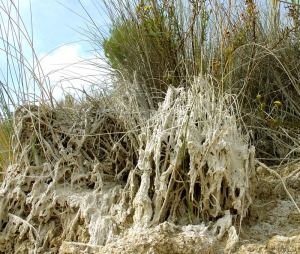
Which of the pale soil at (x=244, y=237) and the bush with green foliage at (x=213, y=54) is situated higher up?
the bush with green foliage at (x=213, y=54)

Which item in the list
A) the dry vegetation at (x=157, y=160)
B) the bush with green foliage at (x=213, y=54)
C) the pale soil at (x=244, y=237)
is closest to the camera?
the pale soil at (x=244, y=237)

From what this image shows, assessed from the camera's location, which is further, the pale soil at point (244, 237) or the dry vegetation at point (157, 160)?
the dry vegetation at point (157, 160)

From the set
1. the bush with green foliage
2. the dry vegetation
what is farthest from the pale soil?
the bush with green foliage

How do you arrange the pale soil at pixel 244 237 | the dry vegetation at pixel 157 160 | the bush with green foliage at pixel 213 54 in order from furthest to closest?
Result: the bush with green foliage at pixel 213 54, the dry vegetation at pixel 157 160, the pale soil at pixel 244 237

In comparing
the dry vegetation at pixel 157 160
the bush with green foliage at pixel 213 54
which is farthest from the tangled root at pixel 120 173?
the bush with green foliage at pixel 213 54

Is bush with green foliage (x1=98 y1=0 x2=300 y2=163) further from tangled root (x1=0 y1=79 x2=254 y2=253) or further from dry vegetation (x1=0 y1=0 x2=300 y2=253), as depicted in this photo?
tangled root (x1=0 y1=79 x2=254 y2=253)


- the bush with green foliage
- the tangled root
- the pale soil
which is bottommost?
the pale soil

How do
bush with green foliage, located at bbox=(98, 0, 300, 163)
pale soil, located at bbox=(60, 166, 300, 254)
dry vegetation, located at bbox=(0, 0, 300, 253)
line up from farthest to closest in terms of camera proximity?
bush with green foliage, located at bbox=(98, 0, 300, 163) → dry vegetation, located at bbox=(0, 0, 300, 253) → pale soil, located at bbox=(60, 166, 300, 254)

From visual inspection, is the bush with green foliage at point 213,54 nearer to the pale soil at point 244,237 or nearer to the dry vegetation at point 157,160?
the dry vegetation at point 157,160

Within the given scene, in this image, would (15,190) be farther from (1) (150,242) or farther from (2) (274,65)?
(2) (274,65)

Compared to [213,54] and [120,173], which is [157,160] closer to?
[120,173]

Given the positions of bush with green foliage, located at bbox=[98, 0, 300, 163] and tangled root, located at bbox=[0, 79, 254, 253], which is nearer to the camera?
tangled root, located at bbox=[0, 79, 254, 253]

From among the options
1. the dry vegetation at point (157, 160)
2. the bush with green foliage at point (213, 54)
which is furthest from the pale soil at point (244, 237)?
the bush with green foliage at point (213, 54)

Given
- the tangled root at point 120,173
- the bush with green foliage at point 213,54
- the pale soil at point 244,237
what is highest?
the bush with green foliage at point 213,54
